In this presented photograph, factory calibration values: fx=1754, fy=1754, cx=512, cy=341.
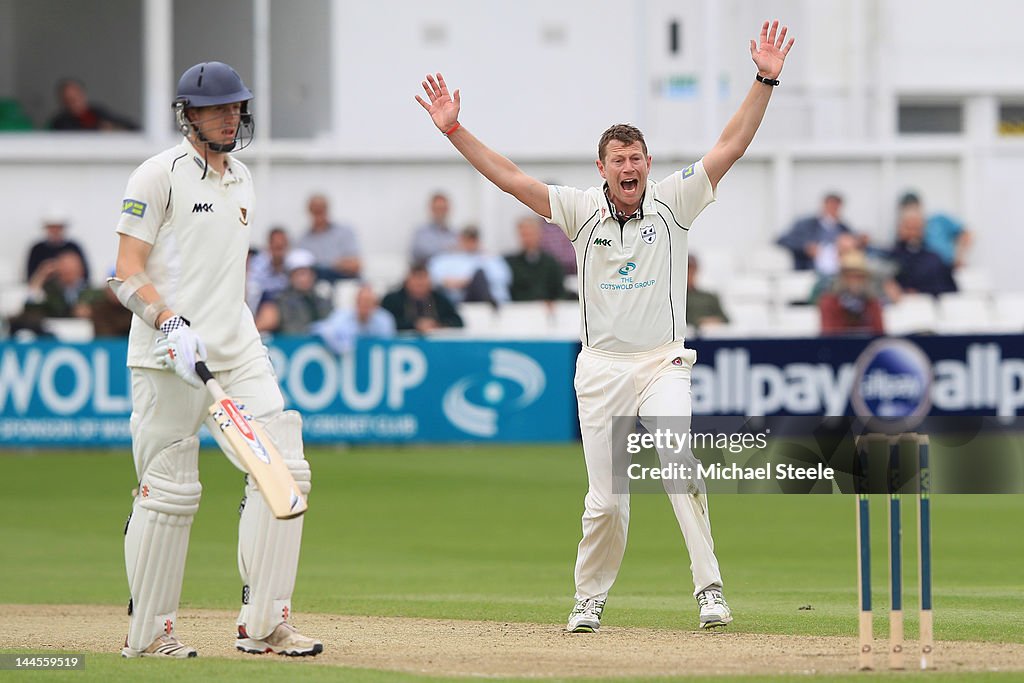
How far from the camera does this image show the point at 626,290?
25.1 ft

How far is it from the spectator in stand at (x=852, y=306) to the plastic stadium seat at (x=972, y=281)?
3.61m

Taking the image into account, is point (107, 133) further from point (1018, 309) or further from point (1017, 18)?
point (1017, 18)

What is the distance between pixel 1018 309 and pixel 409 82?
26.5 ft

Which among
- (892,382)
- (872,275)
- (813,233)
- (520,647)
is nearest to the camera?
(520,647)

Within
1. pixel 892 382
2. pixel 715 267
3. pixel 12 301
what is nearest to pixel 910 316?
pixel 892 382

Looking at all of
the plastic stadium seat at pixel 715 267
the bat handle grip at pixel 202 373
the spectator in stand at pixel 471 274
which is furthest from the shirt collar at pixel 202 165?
the plastic stadium seat at pixel 715 267

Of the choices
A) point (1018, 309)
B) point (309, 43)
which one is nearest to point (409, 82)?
point (309, 43)

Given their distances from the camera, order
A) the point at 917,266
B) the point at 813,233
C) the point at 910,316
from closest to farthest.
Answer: the point at 910,316
the point at 917,266
the point at 813,233

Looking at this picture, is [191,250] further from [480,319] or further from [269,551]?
[480,319]

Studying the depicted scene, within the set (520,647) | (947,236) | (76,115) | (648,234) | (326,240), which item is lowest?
(520,647)

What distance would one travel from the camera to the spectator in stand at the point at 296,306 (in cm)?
1766

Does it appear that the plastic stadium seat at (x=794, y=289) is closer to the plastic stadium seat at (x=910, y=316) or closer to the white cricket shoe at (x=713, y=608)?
the plastic stadium seat at (x=910, y=316)

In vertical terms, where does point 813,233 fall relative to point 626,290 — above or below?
above

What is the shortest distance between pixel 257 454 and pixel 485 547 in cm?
559
